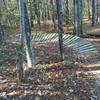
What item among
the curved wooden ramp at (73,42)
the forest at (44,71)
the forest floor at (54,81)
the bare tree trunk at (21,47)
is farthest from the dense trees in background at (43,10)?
the forest floor at (54,81)

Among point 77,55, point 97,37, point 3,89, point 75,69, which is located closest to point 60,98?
point 3,89

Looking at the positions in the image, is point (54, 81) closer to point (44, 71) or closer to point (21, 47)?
point (44, 71)

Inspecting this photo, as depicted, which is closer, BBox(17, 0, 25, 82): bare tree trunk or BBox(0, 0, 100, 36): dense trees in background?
BBox(17, 0, 25, 82): bare tree trunk

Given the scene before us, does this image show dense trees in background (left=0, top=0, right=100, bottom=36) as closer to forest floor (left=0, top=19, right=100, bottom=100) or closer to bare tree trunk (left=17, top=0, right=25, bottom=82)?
bare tree trunk (left=17, top=0, right=25, bottom=82)

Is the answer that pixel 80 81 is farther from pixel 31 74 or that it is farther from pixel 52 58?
pixel 52 58

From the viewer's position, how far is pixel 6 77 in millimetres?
9164

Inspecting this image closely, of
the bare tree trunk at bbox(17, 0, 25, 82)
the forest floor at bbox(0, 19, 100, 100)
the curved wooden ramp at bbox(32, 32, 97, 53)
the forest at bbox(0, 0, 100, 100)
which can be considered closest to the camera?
the forest floor at bbox(0, 19, 100, 100)

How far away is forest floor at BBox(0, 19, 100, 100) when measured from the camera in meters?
7.87

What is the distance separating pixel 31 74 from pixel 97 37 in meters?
12.6

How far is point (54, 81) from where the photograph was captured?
→ 8.94 metres

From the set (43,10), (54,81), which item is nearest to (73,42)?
(54,81)

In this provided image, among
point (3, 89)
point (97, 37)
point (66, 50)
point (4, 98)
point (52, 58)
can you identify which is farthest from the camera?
point (97, 37)

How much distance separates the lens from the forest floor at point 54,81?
7.87m

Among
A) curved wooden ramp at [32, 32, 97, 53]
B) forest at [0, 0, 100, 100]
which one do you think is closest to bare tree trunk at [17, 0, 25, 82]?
forest at [0, 0, 100, 100]
